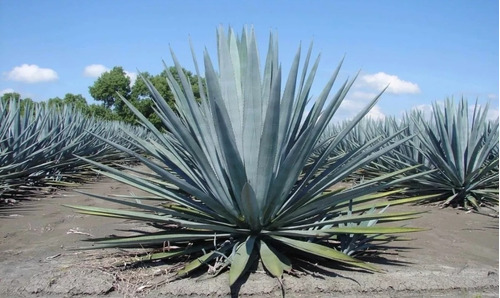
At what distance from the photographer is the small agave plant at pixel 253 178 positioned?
3.06 meters

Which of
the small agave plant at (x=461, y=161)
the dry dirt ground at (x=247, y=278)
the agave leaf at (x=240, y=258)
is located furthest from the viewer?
the small agave plant at (x=461, y=161)

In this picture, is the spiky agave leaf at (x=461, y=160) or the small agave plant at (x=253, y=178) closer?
the small agave plant at (x=253, y=178)

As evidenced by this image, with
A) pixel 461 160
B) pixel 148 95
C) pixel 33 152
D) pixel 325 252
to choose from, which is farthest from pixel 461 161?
pixel 148 95

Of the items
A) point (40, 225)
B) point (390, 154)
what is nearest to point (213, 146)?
point (40, 225)

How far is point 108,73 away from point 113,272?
151 feet

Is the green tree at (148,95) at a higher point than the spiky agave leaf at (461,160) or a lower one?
higher

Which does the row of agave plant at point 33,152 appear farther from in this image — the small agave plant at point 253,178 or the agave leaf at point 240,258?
the agave leaf at point 240,258

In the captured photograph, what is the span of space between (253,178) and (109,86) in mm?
45576

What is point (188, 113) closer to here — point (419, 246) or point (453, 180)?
point (419, 246)

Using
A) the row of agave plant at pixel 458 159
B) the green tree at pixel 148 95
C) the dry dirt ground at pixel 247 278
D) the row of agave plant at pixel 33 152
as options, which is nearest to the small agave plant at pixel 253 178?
the dry dirt ground at pixel 247 278

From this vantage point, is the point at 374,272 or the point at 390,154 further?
the point at 390,154

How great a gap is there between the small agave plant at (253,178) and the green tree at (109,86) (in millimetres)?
44150

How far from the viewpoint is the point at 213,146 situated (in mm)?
3400

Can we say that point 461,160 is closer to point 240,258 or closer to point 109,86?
point 240,258
